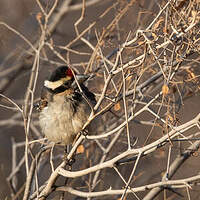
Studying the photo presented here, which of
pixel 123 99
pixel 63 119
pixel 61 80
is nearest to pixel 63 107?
pixel 63 119

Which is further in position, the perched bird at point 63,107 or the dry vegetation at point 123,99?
the perched bird at point 63,107

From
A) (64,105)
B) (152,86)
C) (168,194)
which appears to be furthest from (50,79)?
(168,194)

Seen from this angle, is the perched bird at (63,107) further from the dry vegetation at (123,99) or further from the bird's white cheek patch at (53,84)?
the dry vegetation at (123,99)

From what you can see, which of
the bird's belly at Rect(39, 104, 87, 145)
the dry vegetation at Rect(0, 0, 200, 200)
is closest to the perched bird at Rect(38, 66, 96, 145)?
the bird's belly at Rect(39, 104, 87, 145)

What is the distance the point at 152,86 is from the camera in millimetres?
6059

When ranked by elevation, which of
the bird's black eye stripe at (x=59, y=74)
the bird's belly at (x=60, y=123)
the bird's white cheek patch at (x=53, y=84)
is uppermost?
the bird's black eye stripe at (x=59, y=74)

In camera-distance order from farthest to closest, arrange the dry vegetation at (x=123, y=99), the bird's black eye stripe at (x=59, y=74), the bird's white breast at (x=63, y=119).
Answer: the bird's black eye stripe at (x=59, y=74) → the bird's white breast at (x=63, y=119) → the dry vegetation at (x=123, y=99)

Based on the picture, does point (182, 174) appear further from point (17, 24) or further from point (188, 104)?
point (17, 24)

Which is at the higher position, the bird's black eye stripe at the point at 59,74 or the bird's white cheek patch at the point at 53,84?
the bird's black eye stripe at the point at 59,74

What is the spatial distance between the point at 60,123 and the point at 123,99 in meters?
1.51

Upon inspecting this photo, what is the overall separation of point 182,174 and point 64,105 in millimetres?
3990

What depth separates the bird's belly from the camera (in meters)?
5.01

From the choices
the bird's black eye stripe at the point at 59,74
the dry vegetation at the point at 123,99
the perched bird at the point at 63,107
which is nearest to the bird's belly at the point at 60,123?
the perched bird at the point at 63,107

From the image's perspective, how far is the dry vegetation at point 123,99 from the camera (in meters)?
3.72
